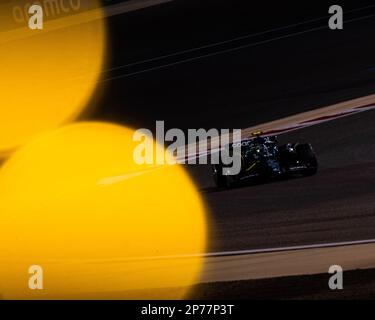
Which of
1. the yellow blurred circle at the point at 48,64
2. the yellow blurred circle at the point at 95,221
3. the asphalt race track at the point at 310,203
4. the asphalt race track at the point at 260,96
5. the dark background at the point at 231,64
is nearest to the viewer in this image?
the yellow blurred circle at the point at 95,221

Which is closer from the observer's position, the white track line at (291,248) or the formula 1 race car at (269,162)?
the white track line at (291,248)

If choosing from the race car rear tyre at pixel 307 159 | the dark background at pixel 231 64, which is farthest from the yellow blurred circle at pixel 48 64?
the race car rear tyre at pixel 307 159

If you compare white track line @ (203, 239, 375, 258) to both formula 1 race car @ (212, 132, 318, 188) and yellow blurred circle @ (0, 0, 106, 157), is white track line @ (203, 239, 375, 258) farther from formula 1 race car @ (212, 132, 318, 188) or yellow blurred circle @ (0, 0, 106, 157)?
yellow blurred circle @ (0, 0, 106, 157)

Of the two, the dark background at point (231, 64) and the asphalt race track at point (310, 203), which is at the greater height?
the dark background at point (231, 64)

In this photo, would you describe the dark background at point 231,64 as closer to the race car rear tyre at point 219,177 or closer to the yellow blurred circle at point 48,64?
the yellow blurred circle at point 48,64

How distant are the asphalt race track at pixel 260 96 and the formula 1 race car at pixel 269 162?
0.17 meters

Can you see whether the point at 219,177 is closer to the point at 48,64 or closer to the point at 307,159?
the point at 307,159

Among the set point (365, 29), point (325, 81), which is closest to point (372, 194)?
point (325, 81)

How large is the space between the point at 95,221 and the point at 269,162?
8.13ft

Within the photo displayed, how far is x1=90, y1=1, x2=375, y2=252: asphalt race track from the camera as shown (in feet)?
40.1

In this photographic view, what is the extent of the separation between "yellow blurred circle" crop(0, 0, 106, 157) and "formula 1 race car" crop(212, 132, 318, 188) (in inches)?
232

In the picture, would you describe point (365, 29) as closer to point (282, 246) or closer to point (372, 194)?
point (372, 194)

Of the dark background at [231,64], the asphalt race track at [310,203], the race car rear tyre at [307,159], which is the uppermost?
the dark background at [231,64]

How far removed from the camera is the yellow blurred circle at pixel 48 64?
20.5 metres
